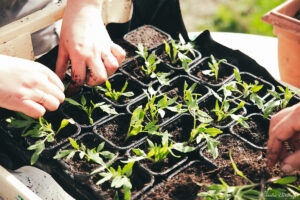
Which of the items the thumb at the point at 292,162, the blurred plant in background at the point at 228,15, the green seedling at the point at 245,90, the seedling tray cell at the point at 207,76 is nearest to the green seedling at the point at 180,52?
the seedling tray cell at the point at 207,76

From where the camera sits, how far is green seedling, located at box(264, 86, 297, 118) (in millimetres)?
1478

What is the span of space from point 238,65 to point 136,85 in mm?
493

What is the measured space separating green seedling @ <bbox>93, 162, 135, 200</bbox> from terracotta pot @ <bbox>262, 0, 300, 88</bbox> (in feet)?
3.26

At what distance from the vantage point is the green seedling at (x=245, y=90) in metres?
1.53

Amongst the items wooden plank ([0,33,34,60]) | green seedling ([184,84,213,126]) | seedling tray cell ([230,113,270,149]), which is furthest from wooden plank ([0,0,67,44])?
seedling tray cell ([230,113,270,149])

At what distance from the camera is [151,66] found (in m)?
1.70

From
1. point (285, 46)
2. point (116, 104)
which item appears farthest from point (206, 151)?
point (285, 46)

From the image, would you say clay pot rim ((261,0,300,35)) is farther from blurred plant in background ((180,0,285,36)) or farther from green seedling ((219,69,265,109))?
blurred plant in background ((180,0,285,36))

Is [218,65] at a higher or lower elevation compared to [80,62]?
lower

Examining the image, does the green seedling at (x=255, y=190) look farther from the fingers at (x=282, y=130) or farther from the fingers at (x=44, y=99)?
the fingers at (x=44, y=99)

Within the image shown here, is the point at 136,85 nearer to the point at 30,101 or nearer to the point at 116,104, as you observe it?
the point at 116,104

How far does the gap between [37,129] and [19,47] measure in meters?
0.36

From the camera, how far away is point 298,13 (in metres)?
1.95

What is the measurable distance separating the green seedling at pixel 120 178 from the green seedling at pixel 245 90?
20.9 inches
